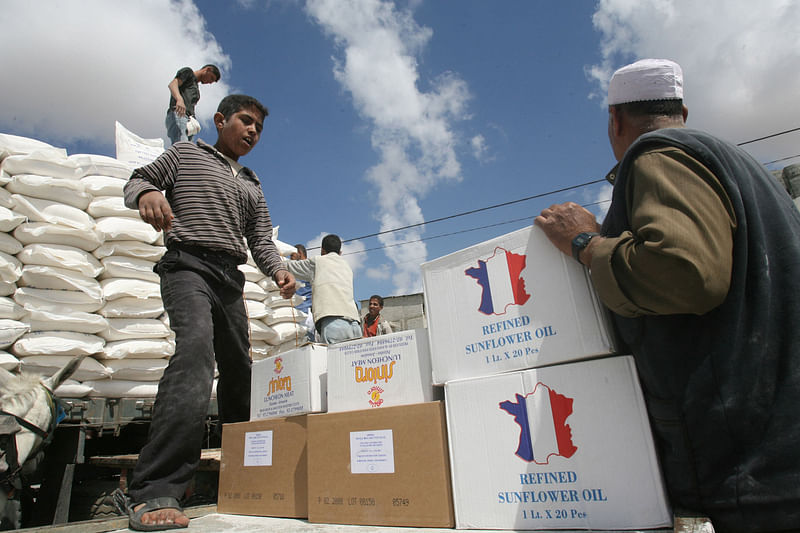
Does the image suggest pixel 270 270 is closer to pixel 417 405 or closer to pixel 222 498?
pixel 222 498

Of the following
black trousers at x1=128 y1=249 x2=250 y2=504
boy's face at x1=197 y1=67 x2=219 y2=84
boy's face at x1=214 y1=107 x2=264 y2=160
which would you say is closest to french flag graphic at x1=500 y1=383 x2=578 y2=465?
black trousers at x1=128 y1=249 x2=250 y2=504

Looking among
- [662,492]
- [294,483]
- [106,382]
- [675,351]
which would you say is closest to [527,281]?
[675,351]

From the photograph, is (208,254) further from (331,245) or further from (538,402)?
(331,245)

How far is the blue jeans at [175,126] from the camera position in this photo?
352 centimetres

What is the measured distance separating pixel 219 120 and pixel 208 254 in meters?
0.74

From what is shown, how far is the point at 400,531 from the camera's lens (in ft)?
3.90

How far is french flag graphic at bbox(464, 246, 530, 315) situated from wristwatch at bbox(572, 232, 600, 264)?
159 mm

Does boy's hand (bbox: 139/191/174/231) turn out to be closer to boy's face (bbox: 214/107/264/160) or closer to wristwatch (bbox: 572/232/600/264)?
boy's face (bbox: 214/107/264/160)

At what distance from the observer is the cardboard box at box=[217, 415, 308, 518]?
1.54 m

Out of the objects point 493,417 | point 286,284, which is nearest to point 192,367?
point 286,284

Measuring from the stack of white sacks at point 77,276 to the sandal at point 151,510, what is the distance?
1556mm

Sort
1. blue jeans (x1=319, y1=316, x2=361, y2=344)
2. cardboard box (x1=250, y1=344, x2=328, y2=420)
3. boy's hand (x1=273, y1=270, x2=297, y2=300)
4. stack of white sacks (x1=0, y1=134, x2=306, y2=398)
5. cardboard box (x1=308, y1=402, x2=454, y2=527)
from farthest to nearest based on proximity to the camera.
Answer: blue jeans (x1=319, y1=316, x2=361, y2=344)
stack of white sacks (x1=0, y1=134, x2=306, y2=398)
boy's hand (x1=273, y1=270, x2=297, y2=300)
cardboard box (x1=250, y1=344, x2=328, y2=420)
cardboard box (x1=308, y1=402, x2=454, y2=527)

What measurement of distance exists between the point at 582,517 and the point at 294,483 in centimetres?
92

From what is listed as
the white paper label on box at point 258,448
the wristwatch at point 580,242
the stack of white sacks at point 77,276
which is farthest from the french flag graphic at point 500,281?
the stack of white sacks at point 77,276
